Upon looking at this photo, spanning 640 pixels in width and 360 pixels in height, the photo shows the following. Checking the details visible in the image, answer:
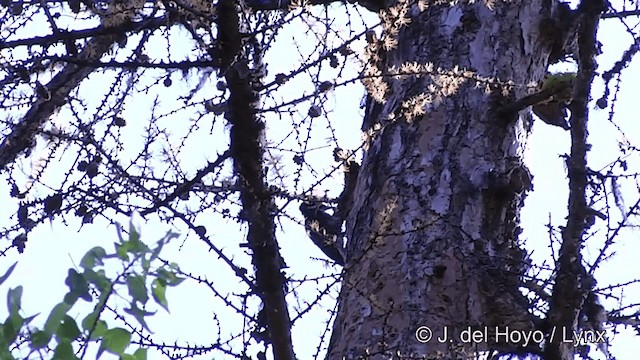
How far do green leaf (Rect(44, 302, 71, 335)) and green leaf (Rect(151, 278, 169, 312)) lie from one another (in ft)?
0.41

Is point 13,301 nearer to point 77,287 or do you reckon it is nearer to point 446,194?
point 77,287

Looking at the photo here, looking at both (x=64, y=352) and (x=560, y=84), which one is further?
(x=560, y=84)

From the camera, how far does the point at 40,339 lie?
1742mm

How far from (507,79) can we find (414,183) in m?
0.52

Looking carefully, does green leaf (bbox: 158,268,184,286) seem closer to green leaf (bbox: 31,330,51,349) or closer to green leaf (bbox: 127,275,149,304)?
green leaf (bbox: 127,275,149,304)

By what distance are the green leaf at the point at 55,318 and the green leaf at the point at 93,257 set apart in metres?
0.07

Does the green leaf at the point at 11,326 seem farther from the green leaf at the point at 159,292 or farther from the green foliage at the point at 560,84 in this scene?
the green foliage at the point at 560,84

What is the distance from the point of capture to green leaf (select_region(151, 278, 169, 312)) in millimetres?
1798

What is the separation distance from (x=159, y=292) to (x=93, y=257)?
0.12 meters

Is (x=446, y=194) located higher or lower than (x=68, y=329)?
higher
